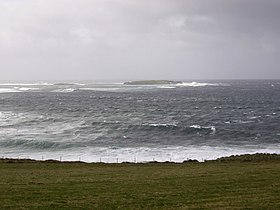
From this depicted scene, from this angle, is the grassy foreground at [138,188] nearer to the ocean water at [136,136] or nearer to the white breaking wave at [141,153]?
the white breaking wave at [141,153]

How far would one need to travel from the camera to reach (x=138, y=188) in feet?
79.4

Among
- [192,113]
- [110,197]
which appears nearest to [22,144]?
[110,197]

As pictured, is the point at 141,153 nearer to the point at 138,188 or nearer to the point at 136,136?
the point at 136,136

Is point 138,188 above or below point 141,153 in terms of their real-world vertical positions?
above

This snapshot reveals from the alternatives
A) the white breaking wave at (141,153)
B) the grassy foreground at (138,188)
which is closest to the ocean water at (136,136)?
the white breaking wave at (141,153)

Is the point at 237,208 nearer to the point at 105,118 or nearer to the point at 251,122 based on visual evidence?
the point at 251,122

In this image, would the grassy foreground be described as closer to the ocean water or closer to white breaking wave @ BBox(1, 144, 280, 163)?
white breaking wave @ BBox(1, 144, 280, 163)

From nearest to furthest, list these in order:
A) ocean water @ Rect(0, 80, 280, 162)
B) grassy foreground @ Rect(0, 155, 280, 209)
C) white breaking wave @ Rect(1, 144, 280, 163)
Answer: grassy foreground @ Rect(0, 155, 280, 209) → white breaking wave @ Rect(1, 144, 280, 163) → ocean water @ Rect(0, 80, 280, 162)

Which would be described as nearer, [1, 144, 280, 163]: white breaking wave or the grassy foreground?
the grassy foreground

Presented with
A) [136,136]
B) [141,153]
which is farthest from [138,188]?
[136,136]

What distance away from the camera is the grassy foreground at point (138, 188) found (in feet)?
64.7

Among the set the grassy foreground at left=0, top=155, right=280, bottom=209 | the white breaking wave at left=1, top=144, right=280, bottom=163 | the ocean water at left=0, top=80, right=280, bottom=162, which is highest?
the grassy foreground at left=0, top=155, right=280, bottom=209

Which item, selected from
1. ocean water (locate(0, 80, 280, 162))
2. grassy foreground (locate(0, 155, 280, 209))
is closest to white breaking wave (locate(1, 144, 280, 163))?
ocean water (locate(0, 80, 280, 162))

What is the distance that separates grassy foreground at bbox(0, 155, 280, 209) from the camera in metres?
19.7
